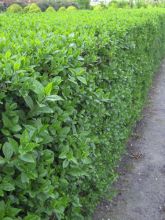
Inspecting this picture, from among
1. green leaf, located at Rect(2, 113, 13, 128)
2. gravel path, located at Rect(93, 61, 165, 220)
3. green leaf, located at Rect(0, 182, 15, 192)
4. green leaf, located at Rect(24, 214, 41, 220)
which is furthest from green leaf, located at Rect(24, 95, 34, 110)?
gravel path, located at Rect(93, 61, 165, 220)

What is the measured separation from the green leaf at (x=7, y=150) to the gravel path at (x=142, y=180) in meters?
2.43

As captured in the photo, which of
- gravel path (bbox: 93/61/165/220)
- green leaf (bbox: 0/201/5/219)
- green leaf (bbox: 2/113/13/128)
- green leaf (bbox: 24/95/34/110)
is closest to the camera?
green leaf (bbox: 0/201/5/219)

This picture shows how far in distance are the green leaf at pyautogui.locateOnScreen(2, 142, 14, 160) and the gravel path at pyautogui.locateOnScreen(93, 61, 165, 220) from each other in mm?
2431

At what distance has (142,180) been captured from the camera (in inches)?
191

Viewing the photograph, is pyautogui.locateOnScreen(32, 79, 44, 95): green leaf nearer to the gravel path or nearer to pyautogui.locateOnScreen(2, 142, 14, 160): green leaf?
pyautogui.locateOnScreen(2, 142, 14, 160): green leaf

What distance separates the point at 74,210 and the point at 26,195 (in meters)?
0.78

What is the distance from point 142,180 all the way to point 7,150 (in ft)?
11.2

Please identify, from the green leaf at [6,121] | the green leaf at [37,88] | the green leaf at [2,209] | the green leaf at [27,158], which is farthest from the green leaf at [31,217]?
the green leaf at [37,88]

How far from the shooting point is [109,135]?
13.1ft

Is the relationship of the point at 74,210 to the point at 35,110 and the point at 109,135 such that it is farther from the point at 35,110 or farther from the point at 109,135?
the point at 109,135

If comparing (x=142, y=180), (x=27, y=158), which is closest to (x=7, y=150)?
(x=27, y=158)

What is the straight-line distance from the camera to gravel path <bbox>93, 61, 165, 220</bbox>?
409cm

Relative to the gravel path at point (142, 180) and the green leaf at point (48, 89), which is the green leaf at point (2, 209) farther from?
the gravel path at point (142, 180)

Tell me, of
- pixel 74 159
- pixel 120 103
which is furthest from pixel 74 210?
pixel 120 103
